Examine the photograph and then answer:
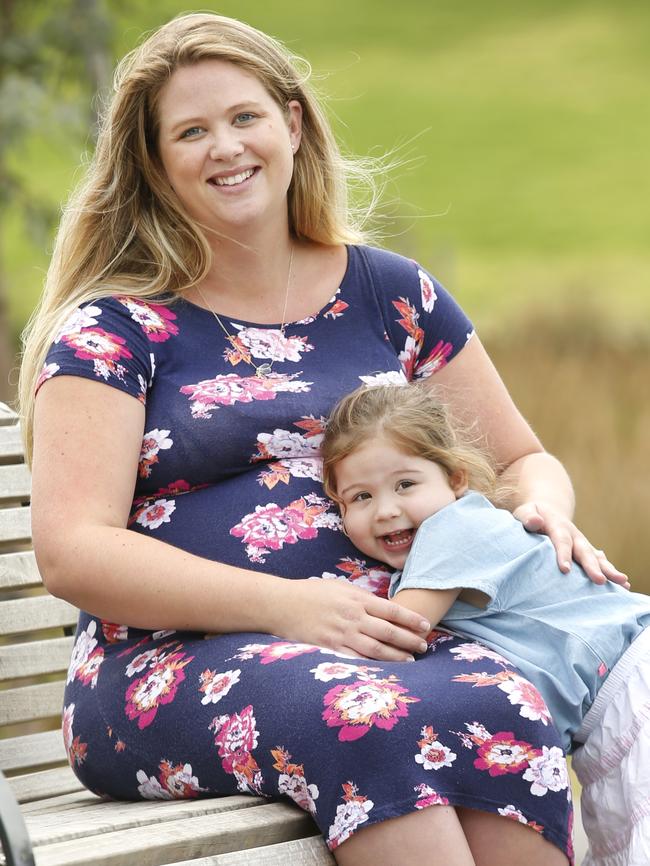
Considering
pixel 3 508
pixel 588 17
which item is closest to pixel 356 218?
pixel 3 508

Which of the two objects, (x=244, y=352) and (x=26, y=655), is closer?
(x=244, y=352)

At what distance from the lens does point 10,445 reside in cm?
324

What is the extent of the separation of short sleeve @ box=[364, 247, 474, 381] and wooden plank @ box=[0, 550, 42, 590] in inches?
40.2

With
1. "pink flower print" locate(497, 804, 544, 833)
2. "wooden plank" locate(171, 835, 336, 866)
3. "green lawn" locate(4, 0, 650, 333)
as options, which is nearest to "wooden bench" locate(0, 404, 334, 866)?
"wooden plank" locate(171, 835, 336, 866)

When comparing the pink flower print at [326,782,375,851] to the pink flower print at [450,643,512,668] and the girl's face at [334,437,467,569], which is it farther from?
the girl's face at [334,437,467,569]

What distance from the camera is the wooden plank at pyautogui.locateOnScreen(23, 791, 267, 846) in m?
1.97

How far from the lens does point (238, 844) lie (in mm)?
1934

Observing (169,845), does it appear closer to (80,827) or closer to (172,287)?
(80,827)

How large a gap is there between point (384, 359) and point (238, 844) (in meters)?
1.10

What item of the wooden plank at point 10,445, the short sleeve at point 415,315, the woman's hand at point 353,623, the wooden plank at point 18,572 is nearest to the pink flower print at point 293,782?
the woman's hand at point 353,623

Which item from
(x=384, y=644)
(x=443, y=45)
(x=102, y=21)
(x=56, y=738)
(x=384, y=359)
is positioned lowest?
(x=56, y=738)

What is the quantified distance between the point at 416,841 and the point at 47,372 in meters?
1.06

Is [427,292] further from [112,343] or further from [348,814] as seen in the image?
[348,814]

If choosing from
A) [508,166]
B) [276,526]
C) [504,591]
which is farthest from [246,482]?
[508,166]
